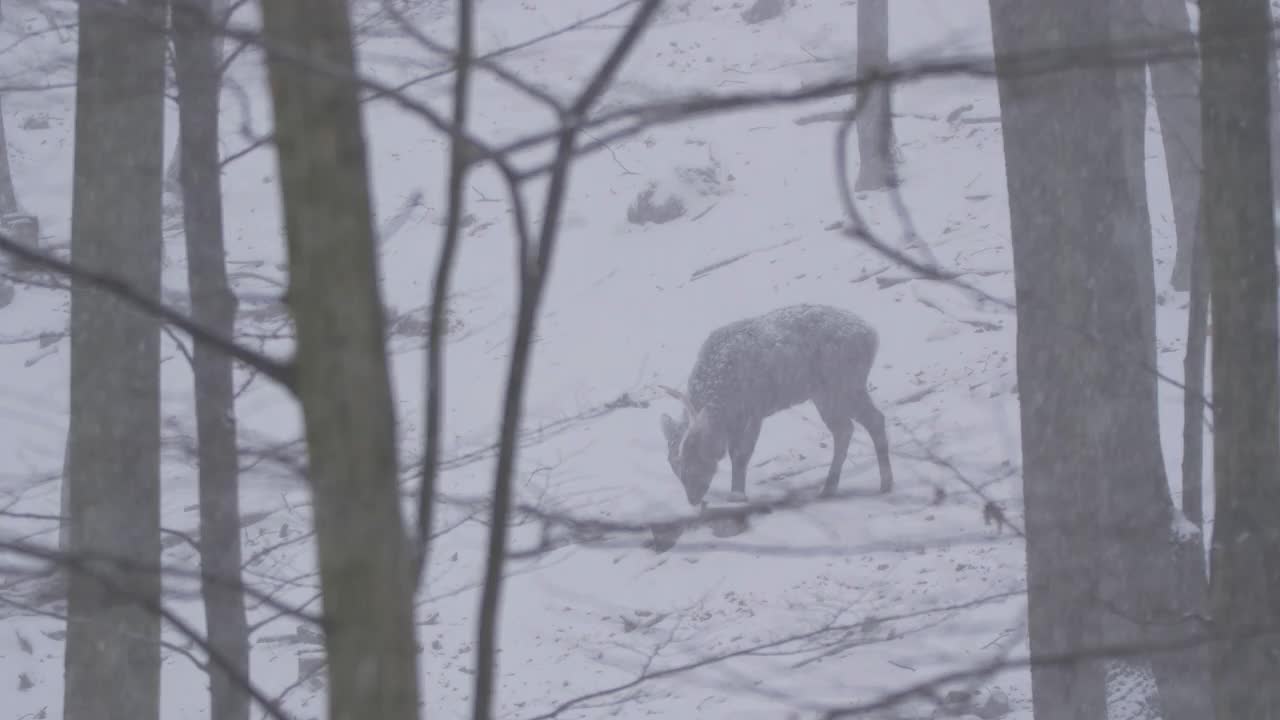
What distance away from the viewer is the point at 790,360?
10766mm

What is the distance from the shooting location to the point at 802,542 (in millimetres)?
8062

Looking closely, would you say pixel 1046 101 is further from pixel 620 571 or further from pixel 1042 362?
pixel 620 571

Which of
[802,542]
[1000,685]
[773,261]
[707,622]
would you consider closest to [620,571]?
[707,622]

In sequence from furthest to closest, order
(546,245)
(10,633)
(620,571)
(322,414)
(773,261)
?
1. (773,261)
2. (10,633)
3. (620,571)
4. (546,245)
5. (322,414)

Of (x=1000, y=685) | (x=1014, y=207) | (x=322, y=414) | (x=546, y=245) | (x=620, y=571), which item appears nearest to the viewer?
(x=322, y=414)

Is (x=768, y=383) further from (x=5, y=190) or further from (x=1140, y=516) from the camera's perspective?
(x=5, y=190)

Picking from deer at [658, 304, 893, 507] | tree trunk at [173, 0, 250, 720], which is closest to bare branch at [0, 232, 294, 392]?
tree trunk at [173, 0, 250, 720]

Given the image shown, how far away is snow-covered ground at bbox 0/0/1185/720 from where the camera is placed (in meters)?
3.46

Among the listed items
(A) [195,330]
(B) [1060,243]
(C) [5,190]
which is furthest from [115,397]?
(C) [5,190]

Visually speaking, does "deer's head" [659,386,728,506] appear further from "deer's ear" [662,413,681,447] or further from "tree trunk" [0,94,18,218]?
"tree trunk" [0,94,18,218]

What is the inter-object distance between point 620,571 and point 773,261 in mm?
7070

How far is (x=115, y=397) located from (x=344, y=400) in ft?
10.2

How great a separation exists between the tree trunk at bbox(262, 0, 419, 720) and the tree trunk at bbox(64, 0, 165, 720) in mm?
2797

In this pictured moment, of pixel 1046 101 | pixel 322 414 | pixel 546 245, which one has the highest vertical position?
pixel 1046 101
